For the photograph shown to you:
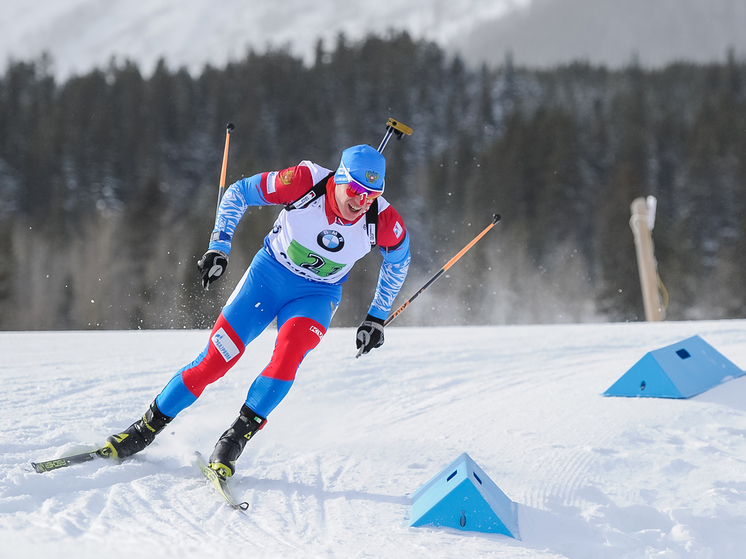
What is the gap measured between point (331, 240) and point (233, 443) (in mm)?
1064

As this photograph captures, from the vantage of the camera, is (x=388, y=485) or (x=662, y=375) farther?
(x=662, y=375)

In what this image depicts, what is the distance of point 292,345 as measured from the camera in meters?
2.71

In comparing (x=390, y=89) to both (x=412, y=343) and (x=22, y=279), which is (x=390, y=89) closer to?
(x=22, y=279)

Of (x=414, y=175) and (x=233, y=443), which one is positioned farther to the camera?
(x=414, y=175)

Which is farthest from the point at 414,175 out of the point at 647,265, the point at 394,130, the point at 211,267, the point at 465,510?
the point at 465,510

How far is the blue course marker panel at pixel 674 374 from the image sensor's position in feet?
11.5

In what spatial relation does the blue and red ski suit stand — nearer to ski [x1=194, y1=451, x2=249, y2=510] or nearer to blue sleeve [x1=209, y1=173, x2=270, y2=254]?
blue sleeve [x1=209, y1=173, x2=270, y2=254]

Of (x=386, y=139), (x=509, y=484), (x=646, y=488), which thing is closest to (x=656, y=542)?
(x=646, y=488)

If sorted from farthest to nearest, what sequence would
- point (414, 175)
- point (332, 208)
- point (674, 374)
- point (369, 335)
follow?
1. point (414, 175)
2. point (674, 374)
3. point (369, 335)
4. point (332, 208)

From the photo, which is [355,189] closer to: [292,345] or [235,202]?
[235,202]

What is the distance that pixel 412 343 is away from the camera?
5.83m

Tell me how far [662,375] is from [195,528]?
2.86 m

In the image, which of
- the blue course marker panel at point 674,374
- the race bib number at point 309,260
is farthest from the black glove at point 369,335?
the blue course marker panel at point 674,374

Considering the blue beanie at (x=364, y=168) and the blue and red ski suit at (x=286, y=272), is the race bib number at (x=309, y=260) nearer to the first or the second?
the blue and red ski suit at (x=286, y=272)
